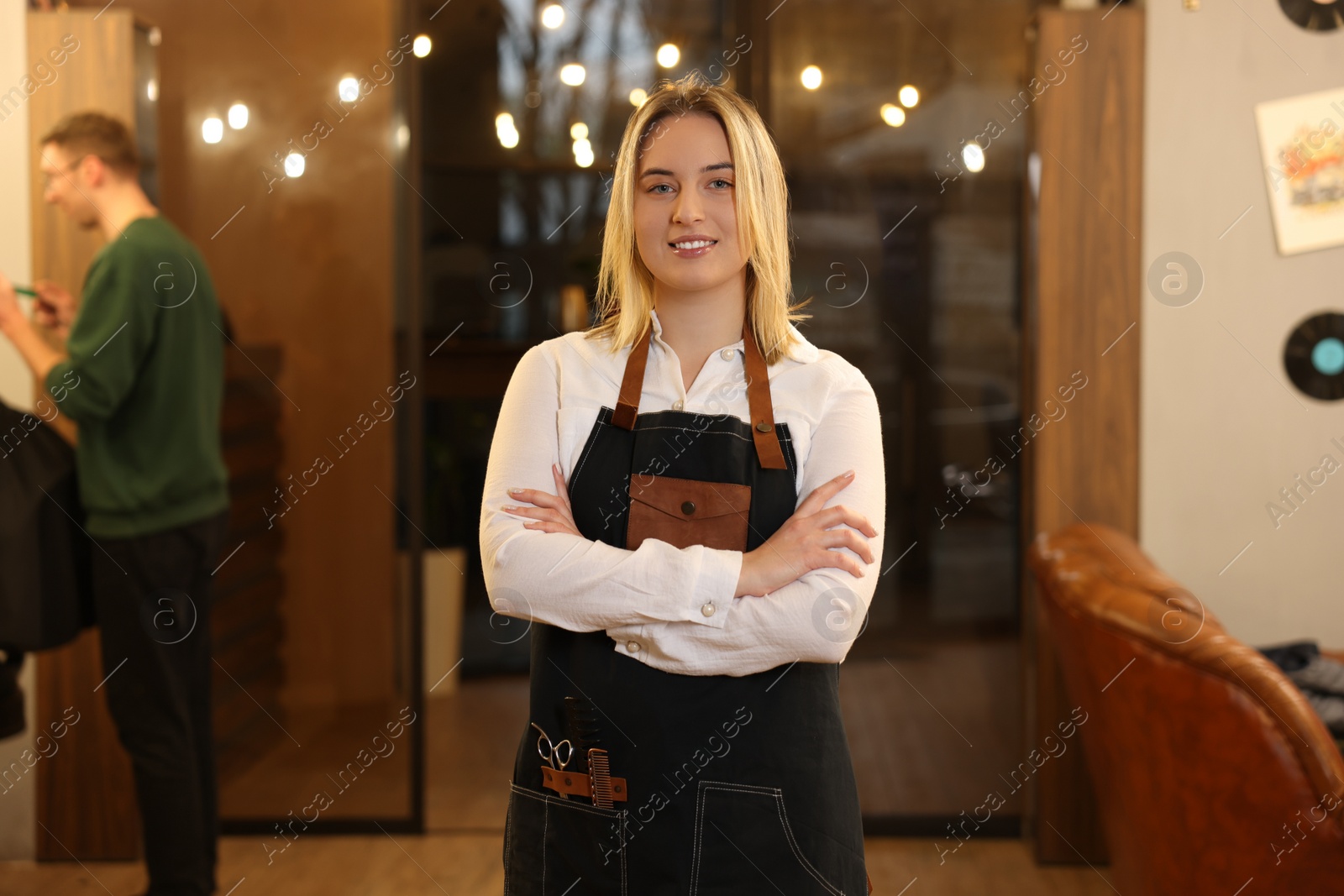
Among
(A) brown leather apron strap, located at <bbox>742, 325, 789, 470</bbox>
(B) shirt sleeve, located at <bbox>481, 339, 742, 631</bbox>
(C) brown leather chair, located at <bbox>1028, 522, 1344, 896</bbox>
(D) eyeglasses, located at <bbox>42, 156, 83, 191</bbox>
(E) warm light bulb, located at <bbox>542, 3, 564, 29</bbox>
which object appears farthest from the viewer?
(E) warm light bulb, located at <bbox>542, 3, 564, 29</bbox>

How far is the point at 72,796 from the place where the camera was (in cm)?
→ 283

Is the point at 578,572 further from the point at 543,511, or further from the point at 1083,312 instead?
the point at 1083,312

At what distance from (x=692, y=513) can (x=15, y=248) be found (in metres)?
2.32

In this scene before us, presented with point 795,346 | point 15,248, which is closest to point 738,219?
point 795,346

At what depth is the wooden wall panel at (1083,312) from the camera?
274cm

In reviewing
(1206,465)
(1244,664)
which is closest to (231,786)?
(1244,664)

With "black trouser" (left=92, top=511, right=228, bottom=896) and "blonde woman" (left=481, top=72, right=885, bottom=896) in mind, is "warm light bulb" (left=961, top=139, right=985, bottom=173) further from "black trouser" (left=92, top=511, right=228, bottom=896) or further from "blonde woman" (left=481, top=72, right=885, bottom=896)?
"black trouser" (left=92, top=511, right=228, bottom=896)

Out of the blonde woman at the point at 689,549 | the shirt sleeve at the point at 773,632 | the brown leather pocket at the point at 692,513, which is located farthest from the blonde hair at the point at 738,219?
the shirt sleeve at the point at 773,632

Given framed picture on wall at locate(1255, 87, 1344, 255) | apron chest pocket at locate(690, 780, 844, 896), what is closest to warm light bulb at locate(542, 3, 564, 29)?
framed picture on wall at locate(1255, 87, 1344, 255)

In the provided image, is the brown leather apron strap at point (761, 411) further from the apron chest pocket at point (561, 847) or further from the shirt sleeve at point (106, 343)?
the shirt sleeve at point (106, 343)

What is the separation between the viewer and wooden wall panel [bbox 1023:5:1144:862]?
274 centimetres

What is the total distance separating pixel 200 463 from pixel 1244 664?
89.0 inches

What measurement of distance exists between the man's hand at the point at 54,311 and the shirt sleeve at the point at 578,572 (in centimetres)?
186

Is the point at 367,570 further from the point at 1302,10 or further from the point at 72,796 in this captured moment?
the point at 1302,10
